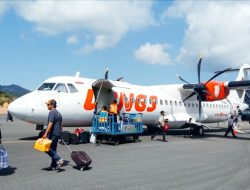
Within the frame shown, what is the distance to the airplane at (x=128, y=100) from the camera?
14.3 m

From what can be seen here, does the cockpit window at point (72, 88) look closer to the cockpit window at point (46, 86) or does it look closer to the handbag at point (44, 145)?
the cockpit window at point (46, 86)

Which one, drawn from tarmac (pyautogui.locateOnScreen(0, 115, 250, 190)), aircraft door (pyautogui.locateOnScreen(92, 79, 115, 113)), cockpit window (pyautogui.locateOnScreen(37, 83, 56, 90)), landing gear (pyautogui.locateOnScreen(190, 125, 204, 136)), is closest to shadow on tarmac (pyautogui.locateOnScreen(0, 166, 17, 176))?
tarmac (pyautogui.locateOnScreen(0, 115, 250, 190))

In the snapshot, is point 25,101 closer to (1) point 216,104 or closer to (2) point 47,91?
(2) point 47,91

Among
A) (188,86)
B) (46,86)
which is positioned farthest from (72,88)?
(188,86)

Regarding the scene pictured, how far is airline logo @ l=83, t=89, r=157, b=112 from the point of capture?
16.1 m

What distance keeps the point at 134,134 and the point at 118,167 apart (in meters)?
7.16

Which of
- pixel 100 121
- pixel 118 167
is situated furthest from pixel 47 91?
pixel 118 167

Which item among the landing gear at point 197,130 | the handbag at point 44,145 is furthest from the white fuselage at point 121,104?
the handbag at point 44,145

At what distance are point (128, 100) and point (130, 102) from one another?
22 cm

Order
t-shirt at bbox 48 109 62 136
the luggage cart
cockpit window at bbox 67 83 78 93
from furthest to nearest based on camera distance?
cockpit window at bbox 67 83 78 93, the luggage cart, t-shirt at bbox 48 109 62 136

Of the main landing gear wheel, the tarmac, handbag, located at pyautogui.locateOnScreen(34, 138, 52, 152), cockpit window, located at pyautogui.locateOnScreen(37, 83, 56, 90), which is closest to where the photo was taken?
the tarmac

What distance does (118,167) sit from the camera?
9.04 m

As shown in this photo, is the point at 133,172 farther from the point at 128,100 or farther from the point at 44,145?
the point at 128,100

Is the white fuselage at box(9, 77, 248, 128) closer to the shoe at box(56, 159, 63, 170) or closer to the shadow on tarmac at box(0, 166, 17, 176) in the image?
the shadow on tarmac at box(0, 166, 17, 176)
